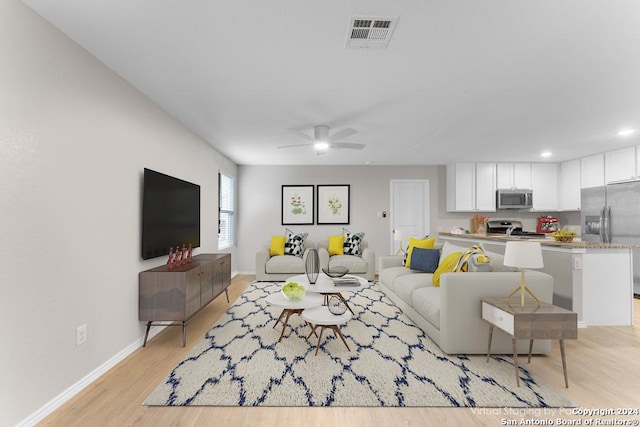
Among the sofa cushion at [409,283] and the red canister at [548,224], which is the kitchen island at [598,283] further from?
the red canister at [548,224]

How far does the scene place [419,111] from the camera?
3.16 metres

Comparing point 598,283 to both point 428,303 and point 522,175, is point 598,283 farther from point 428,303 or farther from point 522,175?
point 522,175

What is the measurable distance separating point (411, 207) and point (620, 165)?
3.51 meters

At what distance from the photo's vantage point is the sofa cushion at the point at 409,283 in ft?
10.8

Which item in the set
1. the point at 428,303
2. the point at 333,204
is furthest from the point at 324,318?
the point at 333,204

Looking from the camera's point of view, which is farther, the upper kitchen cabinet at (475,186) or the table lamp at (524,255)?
the upper kitchen cabinet at (475,186)

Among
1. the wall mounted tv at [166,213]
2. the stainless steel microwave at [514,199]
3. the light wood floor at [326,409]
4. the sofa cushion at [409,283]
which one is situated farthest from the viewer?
the stainless steel microwave at [514,199]

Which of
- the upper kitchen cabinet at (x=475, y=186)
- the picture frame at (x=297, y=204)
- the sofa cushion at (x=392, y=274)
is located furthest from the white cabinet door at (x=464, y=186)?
the picture frame at (x=297, y=204)

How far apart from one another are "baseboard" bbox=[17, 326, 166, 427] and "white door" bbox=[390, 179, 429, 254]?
515 centimetres

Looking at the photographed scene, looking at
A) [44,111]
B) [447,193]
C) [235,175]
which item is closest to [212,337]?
[44,111]

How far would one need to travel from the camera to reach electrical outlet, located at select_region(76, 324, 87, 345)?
6.61 feet

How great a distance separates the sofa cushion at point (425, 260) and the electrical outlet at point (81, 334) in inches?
141

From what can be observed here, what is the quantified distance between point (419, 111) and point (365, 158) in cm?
243

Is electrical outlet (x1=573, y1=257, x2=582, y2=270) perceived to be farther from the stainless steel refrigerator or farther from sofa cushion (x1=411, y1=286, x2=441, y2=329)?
the stainless steel refrigerator
